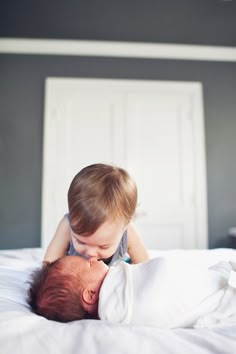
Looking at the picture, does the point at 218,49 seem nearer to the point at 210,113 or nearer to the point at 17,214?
the point at 210,113

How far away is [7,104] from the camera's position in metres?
2.96

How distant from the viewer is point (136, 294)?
0.61 meters

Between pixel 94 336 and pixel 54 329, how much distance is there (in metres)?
0.08

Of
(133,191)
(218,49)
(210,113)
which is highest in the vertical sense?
(218,49)

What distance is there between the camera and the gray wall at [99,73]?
2.66 meters

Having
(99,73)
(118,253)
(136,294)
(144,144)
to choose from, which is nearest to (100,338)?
(136,294)

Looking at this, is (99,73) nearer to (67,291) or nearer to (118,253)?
(118,253)

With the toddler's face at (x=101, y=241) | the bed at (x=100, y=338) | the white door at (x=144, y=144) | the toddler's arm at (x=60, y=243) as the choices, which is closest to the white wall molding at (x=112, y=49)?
the white door at (x=144, y=144)

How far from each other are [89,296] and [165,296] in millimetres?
175

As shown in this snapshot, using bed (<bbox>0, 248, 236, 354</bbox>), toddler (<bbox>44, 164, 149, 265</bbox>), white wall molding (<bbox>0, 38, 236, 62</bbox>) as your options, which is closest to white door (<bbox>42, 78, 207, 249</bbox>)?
white wall molding (<bbox>0, 38, 236, 62</bbox>)

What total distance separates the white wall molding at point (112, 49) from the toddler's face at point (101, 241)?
2540mm

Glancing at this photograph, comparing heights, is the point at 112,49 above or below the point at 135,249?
above

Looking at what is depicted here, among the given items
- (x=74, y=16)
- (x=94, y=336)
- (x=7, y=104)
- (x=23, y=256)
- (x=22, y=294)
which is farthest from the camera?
(x=7, y=104)

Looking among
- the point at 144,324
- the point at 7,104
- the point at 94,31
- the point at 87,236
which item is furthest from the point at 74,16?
the point at 144,324
